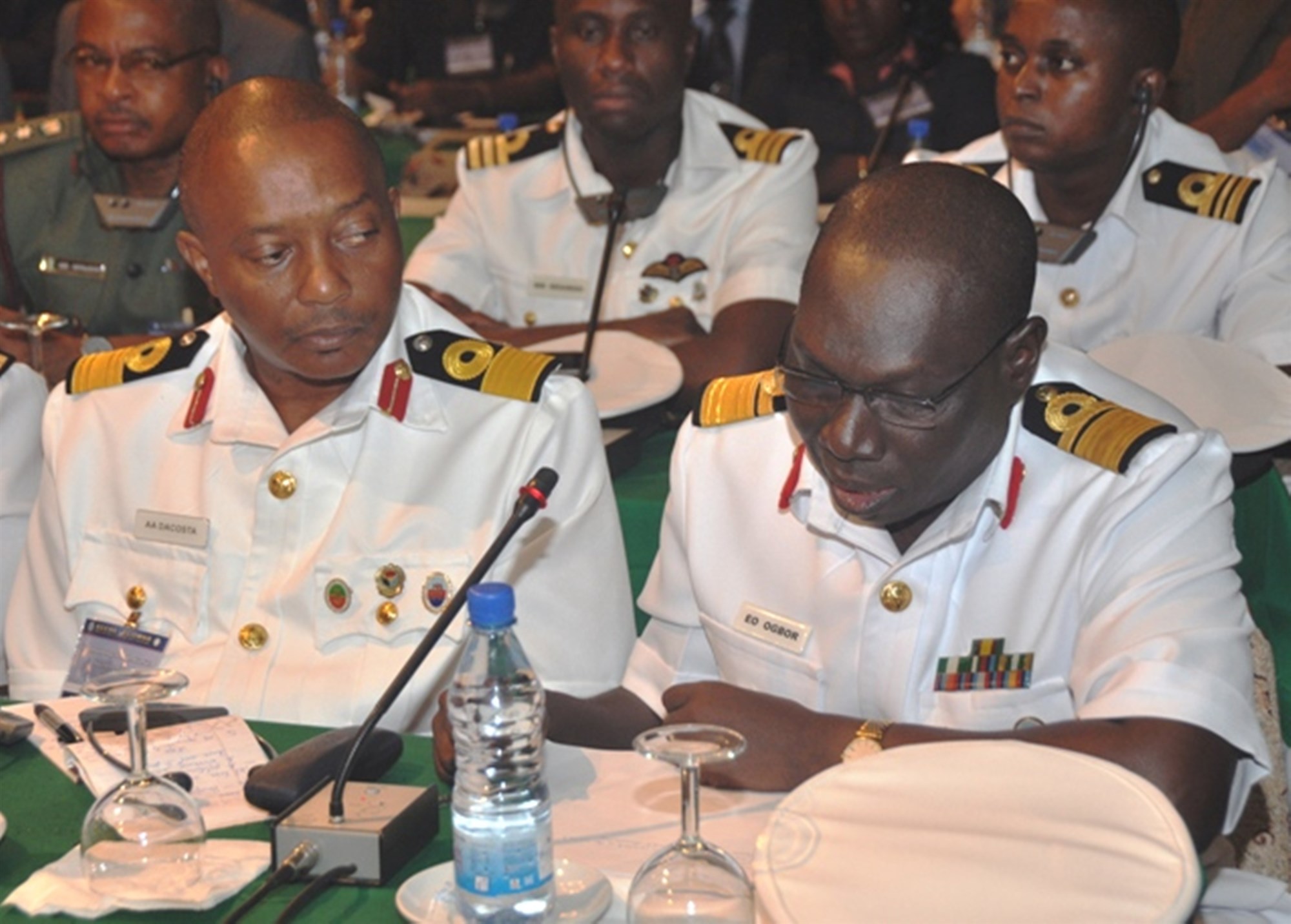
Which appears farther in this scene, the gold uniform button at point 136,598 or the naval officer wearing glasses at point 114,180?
the naval officer wearing glasses at point 114,180

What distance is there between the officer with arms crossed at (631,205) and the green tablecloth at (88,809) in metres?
1.75

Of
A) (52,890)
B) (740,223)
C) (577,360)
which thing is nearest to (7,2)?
(740,223)

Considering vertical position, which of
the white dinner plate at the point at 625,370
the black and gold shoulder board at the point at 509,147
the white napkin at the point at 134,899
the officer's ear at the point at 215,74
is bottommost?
the white dinner plate at the point at 625,370

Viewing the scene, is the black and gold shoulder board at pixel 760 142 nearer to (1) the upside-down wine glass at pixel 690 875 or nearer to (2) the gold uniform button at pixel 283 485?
(2) the gold uniform button at pixel 283 485

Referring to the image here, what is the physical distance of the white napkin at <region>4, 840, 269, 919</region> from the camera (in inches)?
60.9

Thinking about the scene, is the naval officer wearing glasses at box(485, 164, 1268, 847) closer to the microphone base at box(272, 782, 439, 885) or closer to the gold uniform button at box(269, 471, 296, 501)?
the microphone base at box(272, 782, 439, 885)

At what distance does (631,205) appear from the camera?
381cm

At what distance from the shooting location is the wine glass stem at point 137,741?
1.60 m

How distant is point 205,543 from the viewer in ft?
7.66

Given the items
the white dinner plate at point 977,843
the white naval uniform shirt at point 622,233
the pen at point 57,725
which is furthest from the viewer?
the white naval uniform shirt at point 622,233

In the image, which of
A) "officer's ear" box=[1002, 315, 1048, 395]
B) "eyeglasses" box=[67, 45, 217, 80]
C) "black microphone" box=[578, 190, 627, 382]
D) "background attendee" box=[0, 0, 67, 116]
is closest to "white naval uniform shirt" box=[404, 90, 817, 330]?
"black microphone" box=[578, 190, 627, 382]

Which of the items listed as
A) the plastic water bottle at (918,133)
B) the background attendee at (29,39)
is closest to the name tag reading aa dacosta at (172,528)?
the plastic water bottle at (918,133)

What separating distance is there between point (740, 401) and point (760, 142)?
5.68 feet

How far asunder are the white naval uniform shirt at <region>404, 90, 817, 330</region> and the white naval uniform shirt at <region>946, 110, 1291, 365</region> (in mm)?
499
